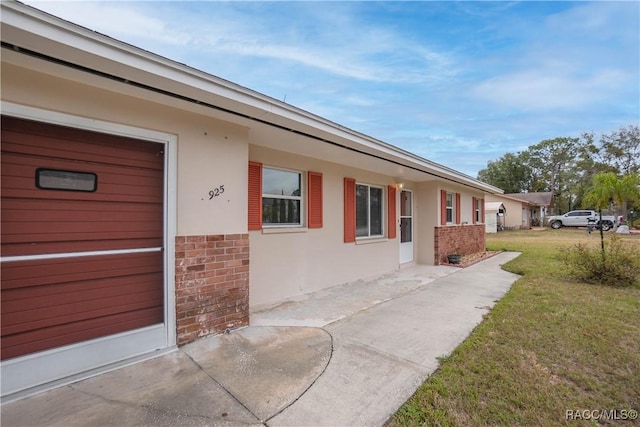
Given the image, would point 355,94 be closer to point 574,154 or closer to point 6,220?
point 6,220

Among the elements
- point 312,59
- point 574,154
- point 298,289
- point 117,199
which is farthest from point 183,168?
point 574,154

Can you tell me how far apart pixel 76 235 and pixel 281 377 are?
2300 millimetres

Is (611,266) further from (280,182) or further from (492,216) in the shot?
(492,216)

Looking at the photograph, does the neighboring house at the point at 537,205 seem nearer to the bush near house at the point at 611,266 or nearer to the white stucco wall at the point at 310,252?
the bush near house at the point at 611,266

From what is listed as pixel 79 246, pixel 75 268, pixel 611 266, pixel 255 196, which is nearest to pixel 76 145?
pixel 79 246

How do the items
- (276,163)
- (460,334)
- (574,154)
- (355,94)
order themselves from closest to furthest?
(460,334) < (276,163) < (355,94) < (574,154)

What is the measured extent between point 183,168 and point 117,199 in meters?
0.72

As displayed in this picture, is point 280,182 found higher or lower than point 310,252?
higher

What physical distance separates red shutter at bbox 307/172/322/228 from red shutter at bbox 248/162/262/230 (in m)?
1.13

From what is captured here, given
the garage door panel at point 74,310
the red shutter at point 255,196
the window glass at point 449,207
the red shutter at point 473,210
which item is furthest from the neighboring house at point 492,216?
the garage door panel at point 74,310

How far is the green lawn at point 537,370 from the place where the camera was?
7.15 ft

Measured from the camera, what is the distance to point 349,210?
656 cm

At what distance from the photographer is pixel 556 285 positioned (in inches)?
240

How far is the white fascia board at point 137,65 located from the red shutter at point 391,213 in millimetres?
3982
